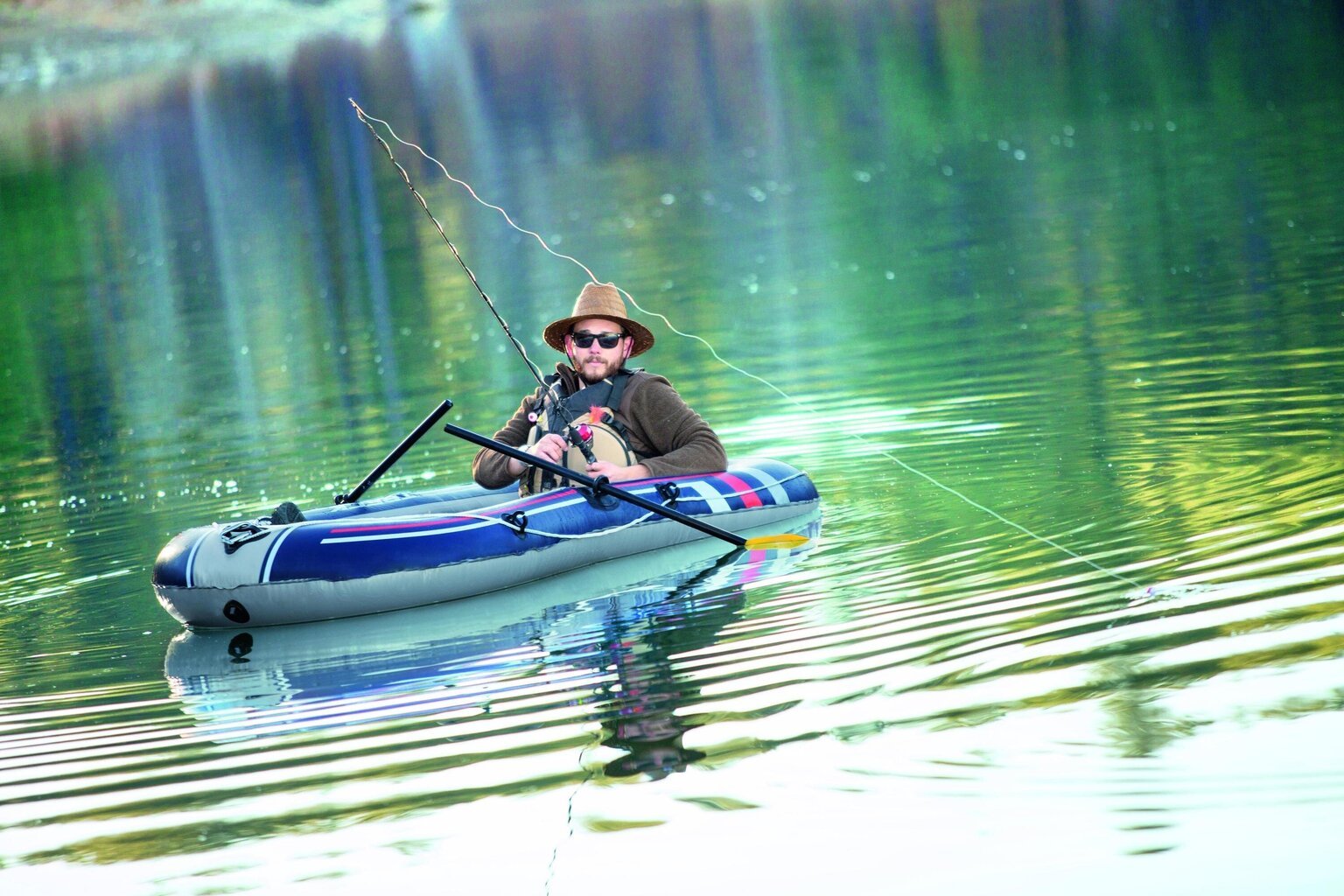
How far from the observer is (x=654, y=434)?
8.94 m

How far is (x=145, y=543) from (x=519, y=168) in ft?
88.1

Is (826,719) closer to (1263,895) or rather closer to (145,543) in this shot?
(1263,895)

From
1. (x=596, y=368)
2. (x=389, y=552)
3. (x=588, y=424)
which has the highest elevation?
(x=596, y=368)

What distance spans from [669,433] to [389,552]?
167 cm

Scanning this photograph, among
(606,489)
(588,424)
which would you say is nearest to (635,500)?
(606,489)

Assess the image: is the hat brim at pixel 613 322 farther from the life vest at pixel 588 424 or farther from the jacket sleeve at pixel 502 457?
the jacket sleeve at pixel 502 457

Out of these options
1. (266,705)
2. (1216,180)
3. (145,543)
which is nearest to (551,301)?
(1216,180)

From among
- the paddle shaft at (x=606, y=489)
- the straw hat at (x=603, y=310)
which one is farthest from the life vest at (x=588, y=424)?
the paddle shaft at (x=606, y=489)

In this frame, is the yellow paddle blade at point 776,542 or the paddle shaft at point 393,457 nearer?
the yellow paddle blade at point 776,542

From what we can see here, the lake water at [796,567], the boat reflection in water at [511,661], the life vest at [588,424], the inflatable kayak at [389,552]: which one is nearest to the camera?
the lake water at [796,567]

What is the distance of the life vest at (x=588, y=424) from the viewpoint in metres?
8.74

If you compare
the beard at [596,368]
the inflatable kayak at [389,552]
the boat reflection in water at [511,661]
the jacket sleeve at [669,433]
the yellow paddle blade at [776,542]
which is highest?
the beard at [596,368]

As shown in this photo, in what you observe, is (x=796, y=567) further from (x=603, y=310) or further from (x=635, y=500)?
(x=603, y=310)

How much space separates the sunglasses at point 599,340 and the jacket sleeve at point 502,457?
334 millimetres
